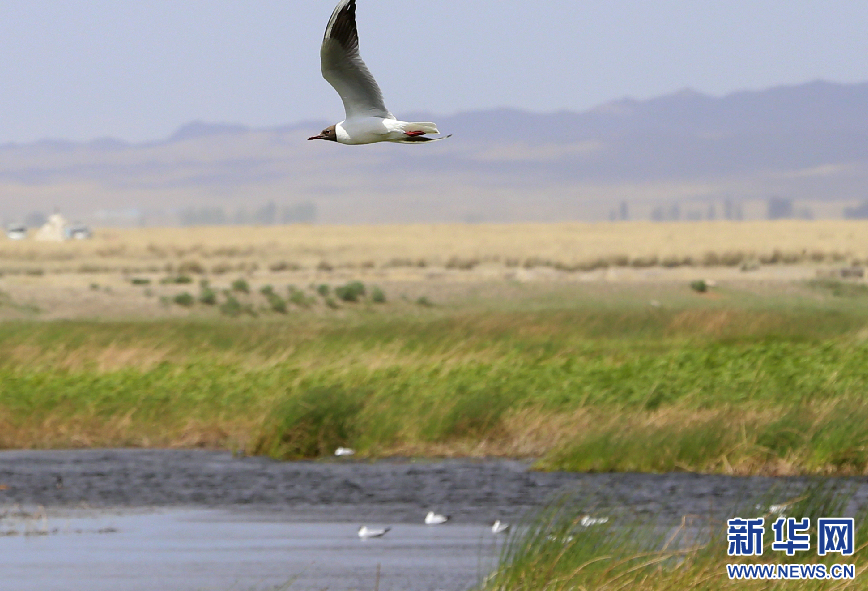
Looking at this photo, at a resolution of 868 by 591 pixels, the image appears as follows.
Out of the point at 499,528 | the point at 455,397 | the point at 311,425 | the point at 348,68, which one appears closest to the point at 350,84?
the point at 348,68

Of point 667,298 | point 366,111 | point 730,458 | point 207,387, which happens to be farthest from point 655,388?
point 667,298

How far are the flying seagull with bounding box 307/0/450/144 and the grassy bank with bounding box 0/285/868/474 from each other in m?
9.76

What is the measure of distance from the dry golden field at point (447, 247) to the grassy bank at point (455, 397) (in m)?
61.1

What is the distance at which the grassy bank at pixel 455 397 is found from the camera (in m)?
20.5

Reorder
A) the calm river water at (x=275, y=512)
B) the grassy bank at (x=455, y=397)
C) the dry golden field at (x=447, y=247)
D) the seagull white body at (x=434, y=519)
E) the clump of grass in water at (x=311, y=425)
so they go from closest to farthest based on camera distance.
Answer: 1. the calm river water at (x=275, y=512)
2. the seagull white body at (x=434, y=519)
3. the grassy bank at (x=455, y=397)
4. the clump of grass in water at (x=311, y=425)
5. the dry golden field at (x=447, y=247)

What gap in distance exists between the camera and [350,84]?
1159cm

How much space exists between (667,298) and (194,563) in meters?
44.3

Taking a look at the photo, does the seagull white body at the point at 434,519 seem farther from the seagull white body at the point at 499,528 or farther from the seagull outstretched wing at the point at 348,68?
the seagull outstretched wing at the point at 348,68

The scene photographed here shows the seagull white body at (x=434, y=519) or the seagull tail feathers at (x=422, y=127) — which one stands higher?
the seagull tail feathers at (x=422, y=127)

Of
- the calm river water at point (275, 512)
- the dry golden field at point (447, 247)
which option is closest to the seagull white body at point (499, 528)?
the calm river water at point (275, 512)

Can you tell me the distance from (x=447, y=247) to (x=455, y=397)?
299 ft

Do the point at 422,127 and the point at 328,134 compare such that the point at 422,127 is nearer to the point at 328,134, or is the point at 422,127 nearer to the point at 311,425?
the point at 328,134

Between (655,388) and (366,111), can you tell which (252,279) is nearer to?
(655,388)

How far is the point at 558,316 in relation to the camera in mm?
40312
